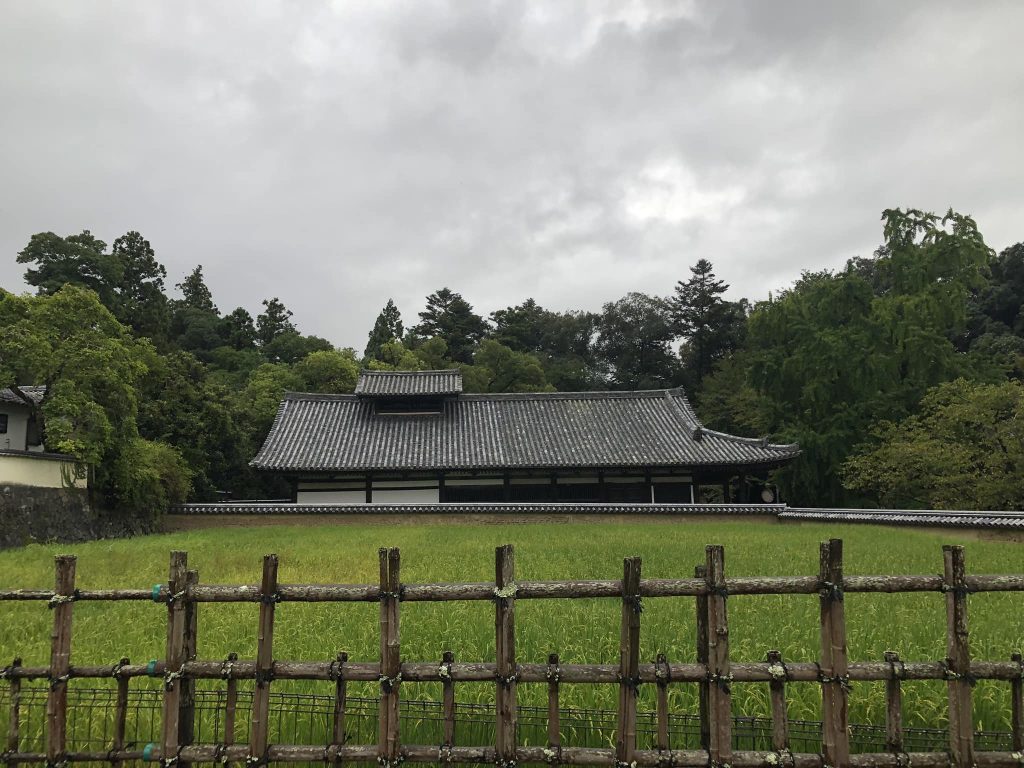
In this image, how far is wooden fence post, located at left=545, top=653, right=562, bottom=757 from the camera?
12.7ft

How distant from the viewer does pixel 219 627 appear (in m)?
7.36

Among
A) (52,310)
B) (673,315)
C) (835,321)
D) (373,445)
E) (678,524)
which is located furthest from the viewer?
(673,315)

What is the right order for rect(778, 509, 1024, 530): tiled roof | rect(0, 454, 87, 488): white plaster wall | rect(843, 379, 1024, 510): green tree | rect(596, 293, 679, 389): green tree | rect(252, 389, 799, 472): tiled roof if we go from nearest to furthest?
1. rect(778, 509, 1024, 530): tiled roof
2. rect(0, 454, 87, 488): white plaster wall
3. rect(843, 379, 1024, 510): green tree
4. rect(252, 389, 799, 472): tiled roof
5. rect(596, 293, 679, 389): green tree

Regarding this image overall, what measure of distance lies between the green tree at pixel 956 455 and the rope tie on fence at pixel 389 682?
20557 mm

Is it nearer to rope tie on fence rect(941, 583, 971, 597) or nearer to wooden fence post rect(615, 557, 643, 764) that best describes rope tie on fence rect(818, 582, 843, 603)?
rope tie on fence rect(941, 583, 971, 597)

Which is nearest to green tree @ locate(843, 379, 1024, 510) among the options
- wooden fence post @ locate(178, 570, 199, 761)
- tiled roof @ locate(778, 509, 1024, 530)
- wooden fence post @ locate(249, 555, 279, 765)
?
tiled roof @ locate(778, 509, 1024, 530)

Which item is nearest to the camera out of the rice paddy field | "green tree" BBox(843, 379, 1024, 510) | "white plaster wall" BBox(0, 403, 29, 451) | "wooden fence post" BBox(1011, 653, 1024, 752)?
"wooden fence post" BBox(1011, 653, 1024, 752)

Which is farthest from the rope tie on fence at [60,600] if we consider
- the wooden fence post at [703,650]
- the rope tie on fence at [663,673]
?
the wooden fence post at [703,650]

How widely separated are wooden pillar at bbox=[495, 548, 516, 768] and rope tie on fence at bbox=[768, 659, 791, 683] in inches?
58.5

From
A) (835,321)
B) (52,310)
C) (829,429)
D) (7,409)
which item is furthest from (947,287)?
(7,409)

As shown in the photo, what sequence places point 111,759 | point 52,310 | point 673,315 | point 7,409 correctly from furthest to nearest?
point 673,315 → point 7,409 → point 52,310 → point 111,759

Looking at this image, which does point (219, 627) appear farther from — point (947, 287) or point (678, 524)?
point (947, 287)

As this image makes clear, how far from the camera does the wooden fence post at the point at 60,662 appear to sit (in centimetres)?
404

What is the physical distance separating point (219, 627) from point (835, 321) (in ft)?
91.0
